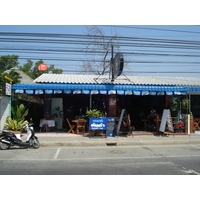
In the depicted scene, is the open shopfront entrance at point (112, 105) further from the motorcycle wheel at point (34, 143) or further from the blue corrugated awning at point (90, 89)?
the motorcycle wheel at point (34, 143)

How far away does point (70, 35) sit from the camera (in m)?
13.7

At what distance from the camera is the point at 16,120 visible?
12.1 meters

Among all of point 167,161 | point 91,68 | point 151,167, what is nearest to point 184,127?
point 167,161

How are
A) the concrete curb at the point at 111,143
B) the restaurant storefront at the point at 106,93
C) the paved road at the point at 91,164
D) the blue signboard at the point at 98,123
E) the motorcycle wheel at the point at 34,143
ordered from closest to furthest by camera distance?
the paved road at the point at 91,164 < the motorcycle wheel at the point at 34,143 < the concrete curb at the point at 111,143 < the blue signboard at the point at 98,123 < the restaurant storefront at the point at 106,93

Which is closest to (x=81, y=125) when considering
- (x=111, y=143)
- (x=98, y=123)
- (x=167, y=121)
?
(x=98, y=123)

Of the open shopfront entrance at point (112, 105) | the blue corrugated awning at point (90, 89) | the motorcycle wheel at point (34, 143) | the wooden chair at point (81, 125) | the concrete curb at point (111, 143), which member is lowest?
the concrete curb at point (111, 143)

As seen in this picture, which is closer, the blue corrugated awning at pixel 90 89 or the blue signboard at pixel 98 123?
the blue signboard at pixel 98 123

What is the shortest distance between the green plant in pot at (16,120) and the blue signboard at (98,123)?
4.00m

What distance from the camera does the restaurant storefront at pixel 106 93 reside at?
12.3m

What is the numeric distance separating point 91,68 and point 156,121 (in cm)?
1819

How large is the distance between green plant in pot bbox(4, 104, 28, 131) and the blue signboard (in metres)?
4.00

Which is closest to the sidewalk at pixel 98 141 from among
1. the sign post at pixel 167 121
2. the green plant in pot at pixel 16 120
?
the sign post at pixel 167 121

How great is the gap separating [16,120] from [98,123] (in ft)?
16.2

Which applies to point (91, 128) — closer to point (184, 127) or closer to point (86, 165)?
point (86, 165)
